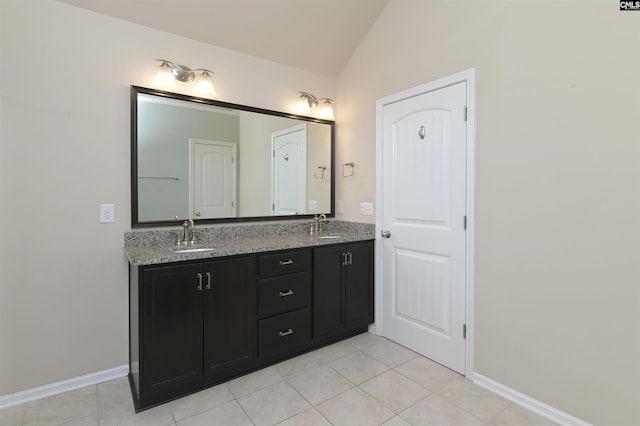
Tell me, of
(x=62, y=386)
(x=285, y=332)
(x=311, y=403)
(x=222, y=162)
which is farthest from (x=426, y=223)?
(x=62, y=386)

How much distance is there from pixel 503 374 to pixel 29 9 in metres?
3.66

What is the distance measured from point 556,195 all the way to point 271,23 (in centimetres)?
236

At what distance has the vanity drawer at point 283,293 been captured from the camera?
231 cm

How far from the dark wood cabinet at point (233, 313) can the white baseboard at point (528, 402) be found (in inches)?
41.9

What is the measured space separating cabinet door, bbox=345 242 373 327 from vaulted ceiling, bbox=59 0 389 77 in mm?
1803

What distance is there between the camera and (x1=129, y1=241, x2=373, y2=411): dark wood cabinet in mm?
1894

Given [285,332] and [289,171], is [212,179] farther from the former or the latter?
[285,332]

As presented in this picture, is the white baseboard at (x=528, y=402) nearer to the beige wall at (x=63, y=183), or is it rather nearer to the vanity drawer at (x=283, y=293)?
the vanity drawer at (x=283, y=293)

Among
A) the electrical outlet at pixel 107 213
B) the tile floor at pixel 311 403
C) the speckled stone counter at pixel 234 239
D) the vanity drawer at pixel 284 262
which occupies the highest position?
the electrical outlet at pixel 107 213

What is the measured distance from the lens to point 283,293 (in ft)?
7.91

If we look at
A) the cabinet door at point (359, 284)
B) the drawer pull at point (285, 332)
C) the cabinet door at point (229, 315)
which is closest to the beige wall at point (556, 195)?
the cabinet door at point (359, 284)

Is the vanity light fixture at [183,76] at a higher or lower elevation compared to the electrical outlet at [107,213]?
higher

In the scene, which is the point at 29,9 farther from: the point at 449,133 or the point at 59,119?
the point at 449,133

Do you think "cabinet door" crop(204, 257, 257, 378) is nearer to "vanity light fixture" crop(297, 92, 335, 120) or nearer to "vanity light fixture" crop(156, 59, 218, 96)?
"vanity light fixture" crop(156, 59, 218, 96)
